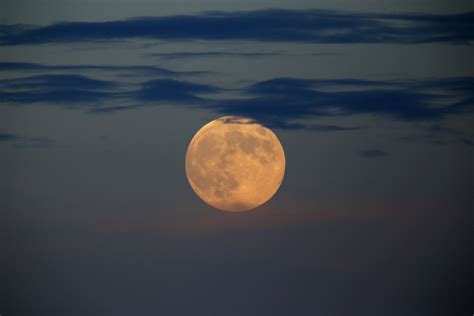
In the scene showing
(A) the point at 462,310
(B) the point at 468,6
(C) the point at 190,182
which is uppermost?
(B) the point at 468,6

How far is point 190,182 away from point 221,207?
568mm

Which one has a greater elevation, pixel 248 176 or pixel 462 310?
pixel 248 176

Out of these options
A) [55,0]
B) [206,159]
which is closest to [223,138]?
[206,159]

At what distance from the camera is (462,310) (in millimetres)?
24766

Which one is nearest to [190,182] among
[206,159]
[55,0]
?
[206,159]

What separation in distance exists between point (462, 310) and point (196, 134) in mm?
4459

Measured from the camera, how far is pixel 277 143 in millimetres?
25422

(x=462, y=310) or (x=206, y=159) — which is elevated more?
(x=206, y=159)

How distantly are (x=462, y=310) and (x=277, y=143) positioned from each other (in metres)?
3.51

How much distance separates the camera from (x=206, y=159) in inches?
992

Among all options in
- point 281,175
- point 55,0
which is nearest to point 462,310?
point 281,175

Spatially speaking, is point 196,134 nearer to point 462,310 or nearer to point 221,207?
point 221,207

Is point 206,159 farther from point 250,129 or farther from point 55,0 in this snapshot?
point 55,0

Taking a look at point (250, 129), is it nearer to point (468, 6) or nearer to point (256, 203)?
point (256, 203)
